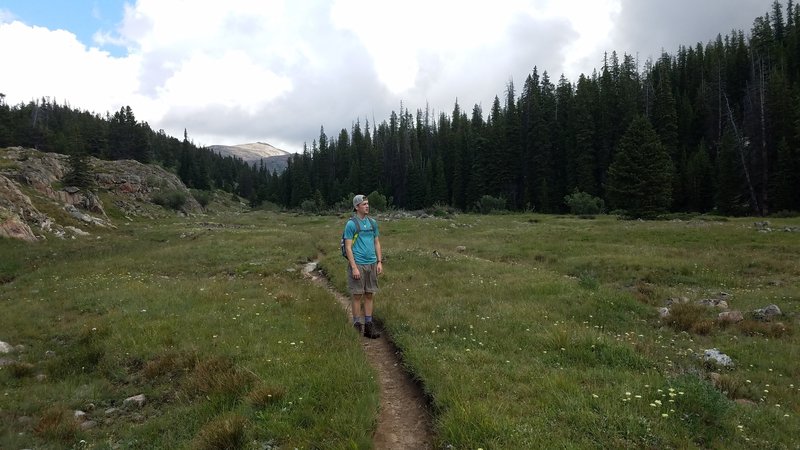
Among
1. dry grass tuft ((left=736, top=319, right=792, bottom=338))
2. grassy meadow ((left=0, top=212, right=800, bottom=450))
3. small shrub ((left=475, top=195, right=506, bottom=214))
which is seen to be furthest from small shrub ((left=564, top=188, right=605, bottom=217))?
dry grass tuft ((left=736, top=319, right=792, bottom=338))

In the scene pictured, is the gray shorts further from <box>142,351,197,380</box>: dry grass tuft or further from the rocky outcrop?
the rocky outcrop

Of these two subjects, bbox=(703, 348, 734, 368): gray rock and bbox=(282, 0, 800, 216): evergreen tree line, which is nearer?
bbox=(703, 348, 734, 368): gray rock

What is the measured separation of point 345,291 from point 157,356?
24.6ft

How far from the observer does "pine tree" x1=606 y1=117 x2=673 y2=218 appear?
167ft

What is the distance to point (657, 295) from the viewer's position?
15375mm

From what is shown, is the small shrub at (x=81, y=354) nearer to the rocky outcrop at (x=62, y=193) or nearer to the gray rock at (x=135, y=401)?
the gray rock at (x=135, y=401)

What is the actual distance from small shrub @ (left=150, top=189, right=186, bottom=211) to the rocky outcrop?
114 cm

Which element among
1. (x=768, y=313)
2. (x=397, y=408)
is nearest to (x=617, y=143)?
(x=768, y=313)

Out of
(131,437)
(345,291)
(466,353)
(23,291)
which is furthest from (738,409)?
(23,291)

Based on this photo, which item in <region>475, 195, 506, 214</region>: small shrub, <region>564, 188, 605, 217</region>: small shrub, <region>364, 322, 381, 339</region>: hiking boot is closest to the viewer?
<region>364, 322, 381, 339</region>: hiking boot

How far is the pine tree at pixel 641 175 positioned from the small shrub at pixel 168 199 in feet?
260

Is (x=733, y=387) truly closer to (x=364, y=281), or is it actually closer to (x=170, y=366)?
(x=364, y=281)

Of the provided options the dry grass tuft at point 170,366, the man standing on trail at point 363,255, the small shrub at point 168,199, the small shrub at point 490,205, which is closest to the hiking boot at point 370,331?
the man standing on trail at point 363,255

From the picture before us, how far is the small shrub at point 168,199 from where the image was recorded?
89.5 m
